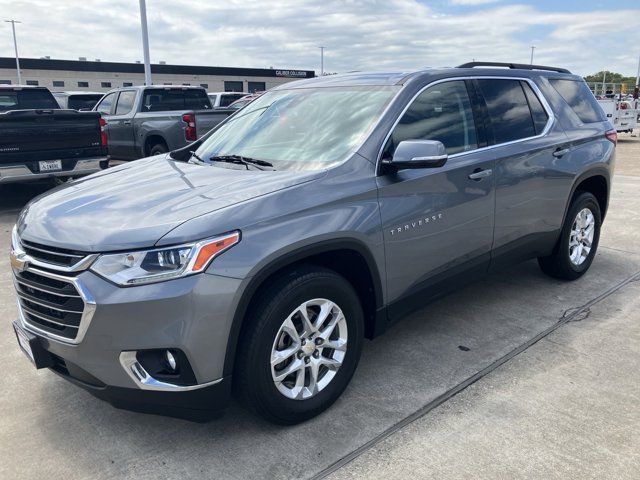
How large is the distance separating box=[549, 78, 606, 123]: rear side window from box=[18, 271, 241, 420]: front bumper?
3.77 m

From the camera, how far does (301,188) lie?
288 centimetres

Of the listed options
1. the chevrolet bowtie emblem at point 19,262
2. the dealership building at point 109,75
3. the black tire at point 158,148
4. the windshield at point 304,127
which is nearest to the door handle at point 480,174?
the windshield at point 304,127

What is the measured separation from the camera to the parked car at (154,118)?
34.3ft

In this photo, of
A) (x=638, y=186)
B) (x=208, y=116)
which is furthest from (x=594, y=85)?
(x=208, y=116)

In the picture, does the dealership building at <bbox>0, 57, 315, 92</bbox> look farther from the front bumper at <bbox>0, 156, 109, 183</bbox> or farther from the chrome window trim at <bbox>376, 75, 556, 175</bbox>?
the chrome window trim at <bbox>376, 75, 556, 175</bbox>

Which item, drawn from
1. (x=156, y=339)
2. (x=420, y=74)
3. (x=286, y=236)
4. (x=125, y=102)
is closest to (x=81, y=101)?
(x=125, y=102)

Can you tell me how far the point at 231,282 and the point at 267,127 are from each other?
1674 mm

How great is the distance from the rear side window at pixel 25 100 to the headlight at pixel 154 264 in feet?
28.0

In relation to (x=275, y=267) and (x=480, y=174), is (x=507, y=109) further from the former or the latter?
(x=275, y=267)

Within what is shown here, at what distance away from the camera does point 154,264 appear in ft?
8.04

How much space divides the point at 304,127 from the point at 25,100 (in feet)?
26.5

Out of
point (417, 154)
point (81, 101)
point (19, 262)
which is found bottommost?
point (19, 262)

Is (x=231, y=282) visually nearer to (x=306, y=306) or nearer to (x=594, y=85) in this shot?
(x=306, y=306)

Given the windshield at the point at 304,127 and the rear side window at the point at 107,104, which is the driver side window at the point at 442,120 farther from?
the rear side window at the point at 107,104
